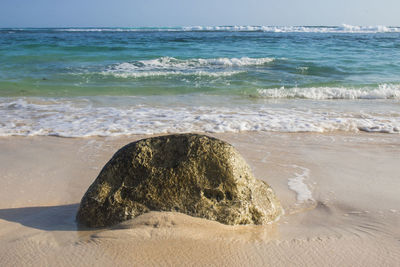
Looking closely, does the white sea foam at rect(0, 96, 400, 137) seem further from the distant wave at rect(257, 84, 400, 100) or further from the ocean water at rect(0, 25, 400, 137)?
the distant wave at rect(257, 84, 400, 100)

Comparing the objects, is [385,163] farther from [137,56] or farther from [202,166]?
[137,56]

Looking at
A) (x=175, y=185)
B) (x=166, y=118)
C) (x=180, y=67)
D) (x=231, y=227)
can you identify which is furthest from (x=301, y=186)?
(x=180, y=67)

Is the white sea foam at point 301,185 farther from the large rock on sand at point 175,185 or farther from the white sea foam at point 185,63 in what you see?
the white sea foam at point 185,63

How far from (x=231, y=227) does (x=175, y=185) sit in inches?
17.1

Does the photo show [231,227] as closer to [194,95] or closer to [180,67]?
[194,95]

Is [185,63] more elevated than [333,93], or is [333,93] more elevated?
[185,63]

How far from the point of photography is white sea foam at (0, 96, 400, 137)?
5582mm

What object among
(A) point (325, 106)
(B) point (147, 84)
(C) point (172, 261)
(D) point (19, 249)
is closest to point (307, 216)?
(C) point (172, 261)

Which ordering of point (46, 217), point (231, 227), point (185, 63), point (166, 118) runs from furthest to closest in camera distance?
point (185, 63) < point (166, 118) < point (46, 217) < point (231, 227)

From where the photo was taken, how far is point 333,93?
29.2 ft

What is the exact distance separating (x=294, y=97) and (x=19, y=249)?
291 inches

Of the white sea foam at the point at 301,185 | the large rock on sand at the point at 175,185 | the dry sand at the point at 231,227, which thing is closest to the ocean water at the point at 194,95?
the dry sand at the point at 231,227

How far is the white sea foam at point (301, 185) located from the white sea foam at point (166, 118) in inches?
70.0

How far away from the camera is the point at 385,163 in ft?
13.4
